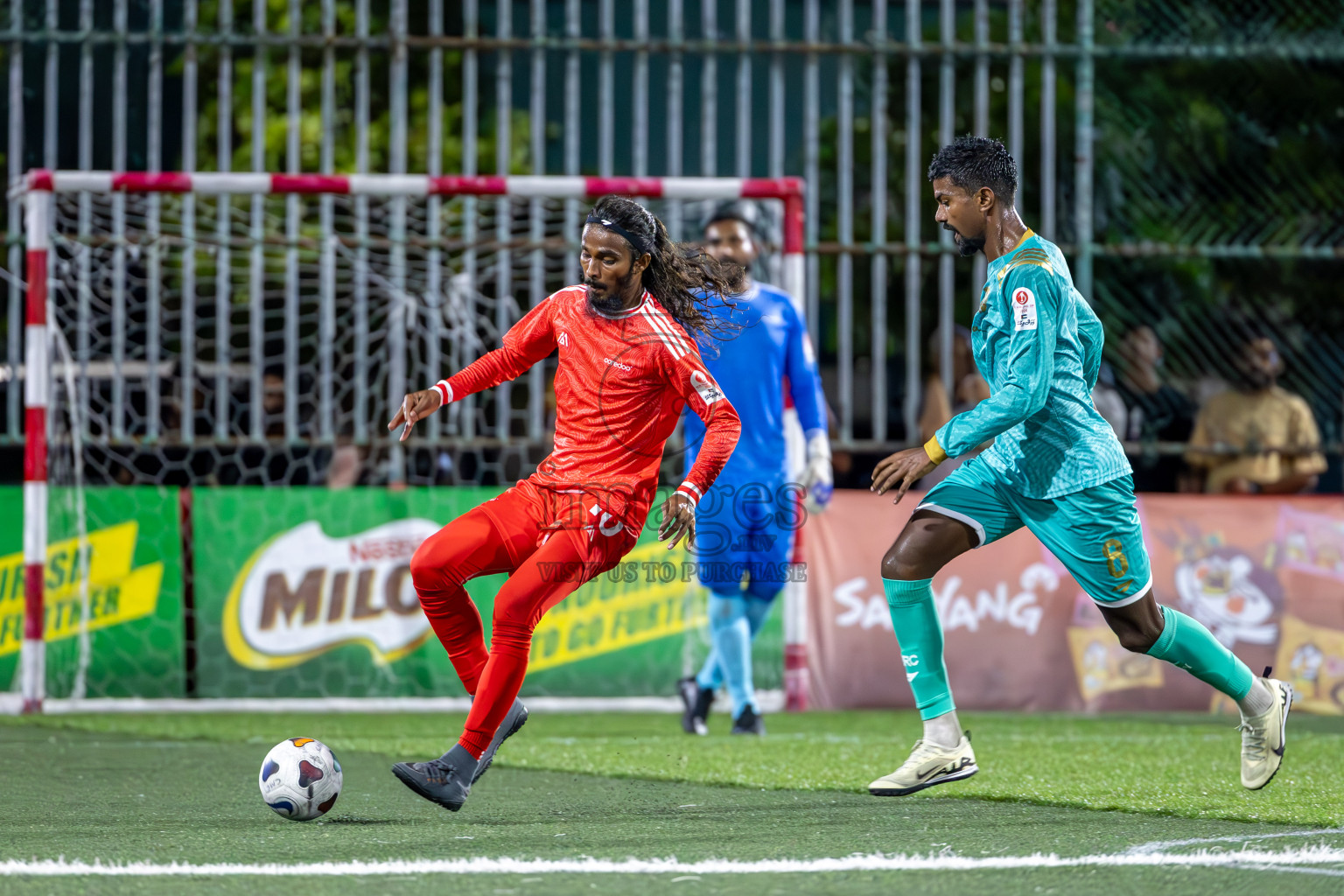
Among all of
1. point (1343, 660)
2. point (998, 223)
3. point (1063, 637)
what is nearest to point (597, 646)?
point (1063, 637)

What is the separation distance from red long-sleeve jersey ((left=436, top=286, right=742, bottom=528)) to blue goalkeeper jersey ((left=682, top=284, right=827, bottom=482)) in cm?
229

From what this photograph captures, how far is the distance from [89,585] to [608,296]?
4789mm

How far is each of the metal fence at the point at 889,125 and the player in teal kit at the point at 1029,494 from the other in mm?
4574

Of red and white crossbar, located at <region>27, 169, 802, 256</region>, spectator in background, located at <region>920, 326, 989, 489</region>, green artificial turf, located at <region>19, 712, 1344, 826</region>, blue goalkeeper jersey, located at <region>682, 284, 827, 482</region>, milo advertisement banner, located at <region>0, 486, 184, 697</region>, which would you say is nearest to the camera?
green artificial turf, located at <region>19, 712, 1344, 826</region>

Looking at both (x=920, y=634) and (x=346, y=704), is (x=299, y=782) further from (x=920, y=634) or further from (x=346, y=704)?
(x=346, y=704)

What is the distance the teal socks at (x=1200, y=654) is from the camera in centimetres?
504

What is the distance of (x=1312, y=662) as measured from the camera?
29.7ft

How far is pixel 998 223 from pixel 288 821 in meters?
2.68

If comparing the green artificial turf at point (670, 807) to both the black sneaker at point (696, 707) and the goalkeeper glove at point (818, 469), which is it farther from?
the goalkeeper glove at point (818, 469)

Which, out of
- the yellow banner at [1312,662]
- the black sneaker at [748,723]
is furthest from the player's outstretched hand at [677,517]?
the yellow banner at [1312,662]

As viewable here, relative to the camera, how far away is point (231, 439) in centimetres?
928

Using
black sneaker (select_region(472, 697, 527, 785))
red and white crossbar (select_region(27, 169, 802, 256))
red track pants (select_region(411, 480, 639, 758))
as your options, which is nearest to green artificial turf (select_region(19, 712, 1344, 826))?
black sneaker (select_region(472, 697, 527, 785))

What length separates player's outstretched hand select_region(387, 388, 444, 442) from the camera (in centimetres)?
512

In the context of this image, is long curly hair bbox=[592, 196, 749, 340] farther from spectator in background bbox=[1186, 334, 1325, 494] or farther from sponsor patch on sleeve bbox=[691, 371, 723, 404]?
spectator in background bbox=[1186, 334, 1325, 494]
